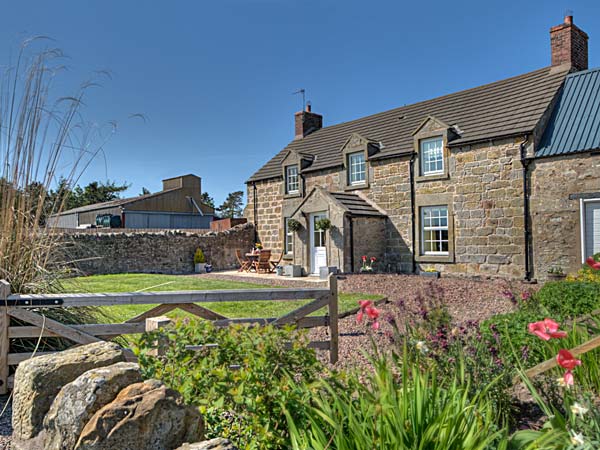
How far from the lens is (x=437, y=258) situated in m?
15.1

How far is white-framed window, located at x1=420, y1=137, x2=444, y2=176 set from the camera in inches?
602

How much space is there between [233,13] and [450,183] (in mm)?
9021

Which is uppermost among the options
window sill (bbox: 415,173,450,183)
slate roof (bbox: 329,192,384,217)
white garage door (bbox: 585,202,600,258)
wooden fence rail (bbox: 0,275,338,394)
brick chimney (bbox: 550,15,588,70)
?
brick chimney (bbox: 550,15,588,70)

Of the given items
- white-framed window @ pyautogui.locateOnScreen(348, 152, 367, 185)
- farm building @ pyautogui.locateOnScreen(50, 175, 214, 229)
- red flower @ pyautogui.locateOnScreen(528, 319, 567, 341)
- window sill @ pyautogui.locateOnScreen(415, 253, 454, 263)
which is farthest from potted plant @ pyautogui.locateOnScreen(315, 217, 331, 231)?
farm building @ pyautogui.locateOnScreen(50, 175, 214, 229)

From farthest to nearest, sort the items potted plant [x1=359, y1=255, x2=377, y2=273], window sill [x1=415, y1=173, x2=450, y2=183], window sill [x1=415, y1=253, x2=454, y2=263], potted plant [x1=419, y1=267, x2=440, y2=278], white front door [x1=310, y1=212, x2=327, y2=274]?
1. white front door [x1=310, y1=212, x2=327, y2=274]
2. potted plant [x1=359, y1=255, x2=377, y2=273]
3. window sill [x1=415, y1=173, x2=450, y2=183]
4. window sill [x1=415, y1=253, x2=454, y2=263]
5. potted plant [x1=419, y1=267, x2=440, y2=278]

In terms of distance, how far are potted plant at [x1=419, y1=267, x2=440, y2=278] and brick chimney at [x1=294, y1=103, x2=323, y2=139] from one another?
1086 cm

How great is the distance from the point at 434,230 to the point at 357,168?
431 cm

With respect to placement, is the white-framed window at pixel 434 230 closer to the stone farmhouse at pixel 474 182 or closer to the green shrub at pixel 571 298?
the stone farmhouse at pixel 474 182

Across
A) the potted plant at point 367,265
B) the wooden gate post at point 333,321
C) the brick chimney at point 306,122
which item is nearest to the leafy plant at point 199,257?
the brick chimney at point 306,122

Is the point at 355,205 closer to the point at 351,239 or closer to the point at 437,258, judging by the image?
the point at 351,239

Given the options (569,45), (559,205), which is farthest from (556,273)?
(569,45)

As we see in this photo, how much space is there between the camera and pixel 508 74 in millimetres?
16328

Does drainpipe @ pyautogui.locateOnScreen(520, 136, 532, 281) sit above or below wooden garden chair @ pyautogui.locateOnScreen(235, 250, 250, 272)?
above

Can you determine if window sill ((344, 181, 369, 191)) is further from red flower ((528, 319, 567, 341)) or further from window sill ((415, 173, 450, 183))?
red flower ((528, 319, 567, 341))
